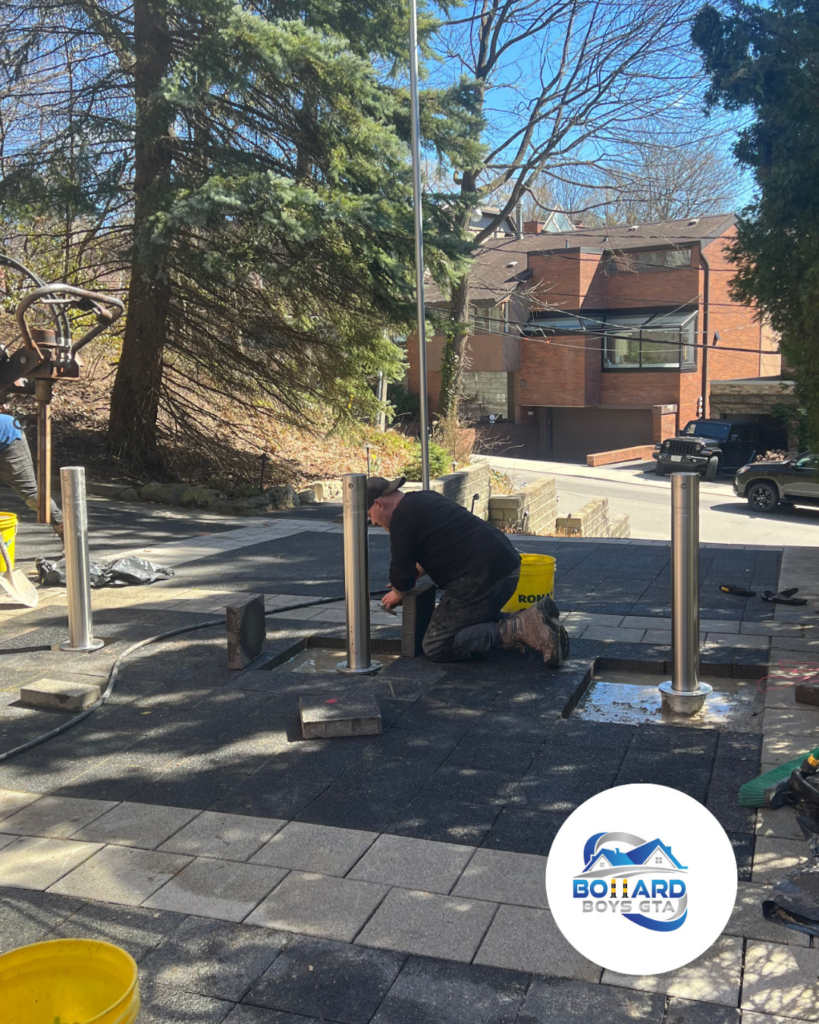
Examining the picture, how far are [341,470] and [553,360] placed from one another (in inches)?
957

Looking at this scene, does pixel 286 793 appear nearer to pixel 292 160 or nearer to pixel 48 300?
pixel 48 300

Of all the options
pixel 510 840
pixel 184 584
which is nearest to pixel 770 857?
pixel 510 840

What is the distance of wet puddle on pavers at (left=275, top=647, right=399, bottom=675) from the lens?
649cm

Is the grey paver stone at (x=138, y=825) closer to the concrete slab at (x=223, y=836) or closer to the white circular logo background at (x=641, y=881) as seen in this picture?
the concrete slab at (x=223, y=836)

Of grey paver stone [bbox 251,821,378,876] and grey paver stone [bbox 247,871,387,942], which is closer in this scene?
grey paver stone [bbox 247,871,387,942]

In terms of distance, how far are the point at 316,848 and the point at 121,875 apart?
78 cm

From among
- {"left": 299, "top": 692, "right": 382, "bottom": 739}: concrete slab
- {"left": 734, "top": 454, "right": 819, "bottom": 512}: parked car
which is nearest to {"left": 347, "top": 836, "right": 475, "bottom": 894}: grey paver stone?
{"left": 299, "top": 692, "right": 382, "bottom": 739}: concrete slab

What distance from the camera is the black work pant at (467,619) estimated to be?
6188 mm

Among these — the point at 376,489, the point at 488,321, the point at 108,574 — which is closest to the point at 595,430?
the point at 488,321

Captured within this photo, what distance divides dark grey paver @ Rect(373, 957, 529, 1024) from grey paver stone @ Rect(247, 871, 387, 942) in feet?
1.11

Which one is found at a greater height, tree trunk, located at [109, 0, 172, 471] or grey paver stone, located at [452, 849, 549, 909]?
tree trunk, located at [109, 0, 172, 471]

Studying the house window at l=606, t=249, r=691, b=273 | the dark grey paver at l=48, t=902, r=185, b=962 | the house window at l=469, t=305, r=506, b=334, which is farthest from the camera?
the house window at l=469, t=305, r=506, b=334

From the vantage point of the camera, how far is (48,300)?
19.9 ft

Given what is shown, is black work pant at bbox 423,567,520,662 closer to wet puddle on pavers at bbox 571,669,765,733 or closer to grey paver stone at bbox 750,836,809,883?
wet puddle on pavers at bbox 571,669,765,733
